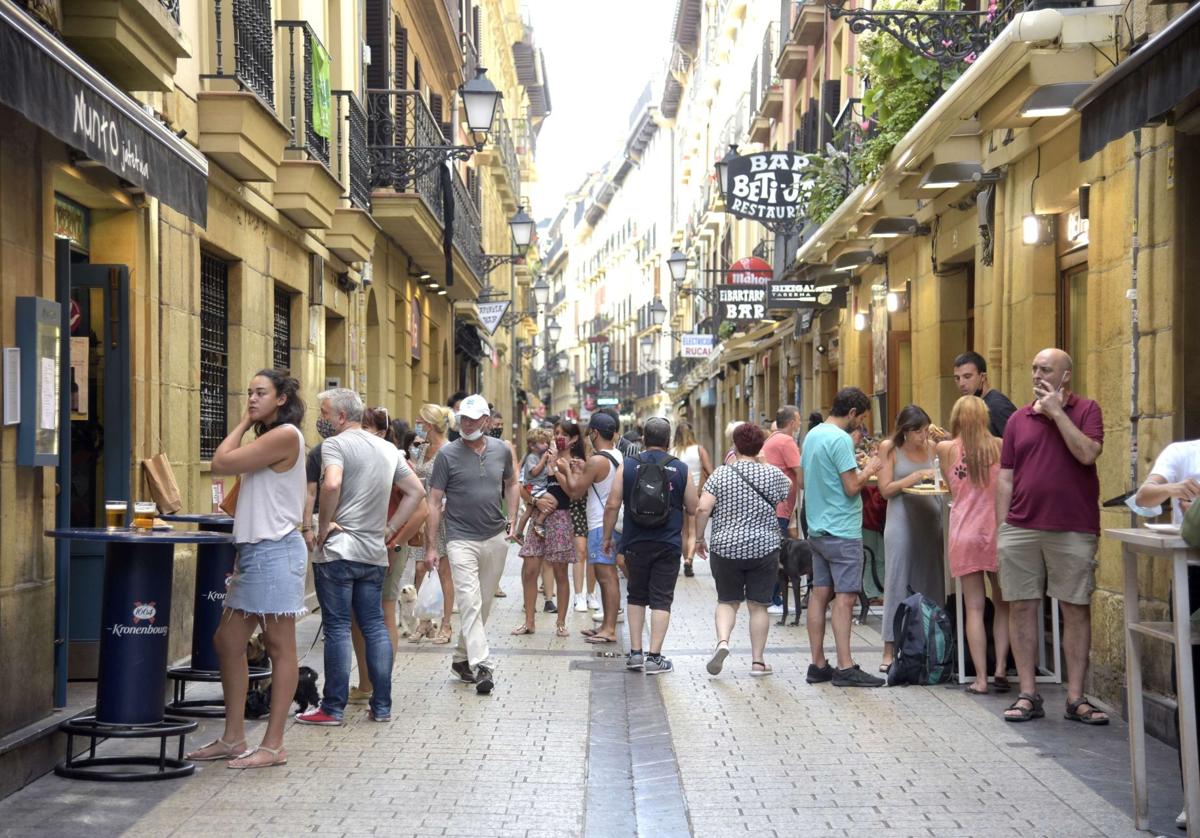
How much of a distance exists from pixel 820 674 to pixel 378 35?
44.3ft

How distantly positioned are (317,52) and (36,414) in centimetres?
832

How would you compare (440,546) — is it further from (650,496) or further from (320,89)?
(320,89)

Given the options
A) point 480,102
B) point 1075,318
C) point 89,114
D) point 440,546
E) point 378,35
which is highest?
point 378,35

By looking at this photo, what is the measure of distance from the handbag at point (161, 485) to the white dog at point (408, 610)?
3.38m

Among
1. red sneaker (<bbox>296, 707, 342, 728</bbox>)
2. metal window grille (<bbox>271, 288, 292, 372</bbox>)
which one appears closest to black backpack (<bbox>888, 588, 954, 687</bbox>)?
red sneaker (<bbox>296, 707, 342, 728</bbox>)

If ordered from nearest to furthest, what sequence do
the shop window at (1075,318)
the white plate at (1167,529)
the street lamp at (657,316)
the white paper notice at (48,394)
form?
the white plate at (1167,529)
the white paper notice at (48,394)
the shop window at (1075,318)
the street lamp at (657,316)

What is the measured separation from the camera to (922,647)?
384 inches

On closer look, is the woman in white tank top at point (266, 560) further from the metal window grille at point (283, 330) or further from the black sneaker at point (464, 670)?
the metal window grille at point (283, 330)

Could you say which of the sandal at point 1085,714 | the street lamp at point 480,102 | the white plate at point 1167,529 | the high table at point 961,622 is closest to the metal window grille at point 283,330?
the street lamp at point 480,102

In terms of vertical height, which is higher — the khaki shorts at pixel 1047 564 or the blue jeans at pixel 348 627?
the khaki shorts at pixel 1047 564

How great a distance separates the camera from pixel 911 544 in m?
10.2

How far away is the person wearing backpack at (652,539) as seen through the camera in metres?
10.5

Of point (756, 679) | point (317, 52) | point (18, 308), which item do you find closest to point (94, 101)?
point (18, 308)

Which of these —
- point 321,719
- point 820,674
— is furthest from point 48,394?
point 820,674
